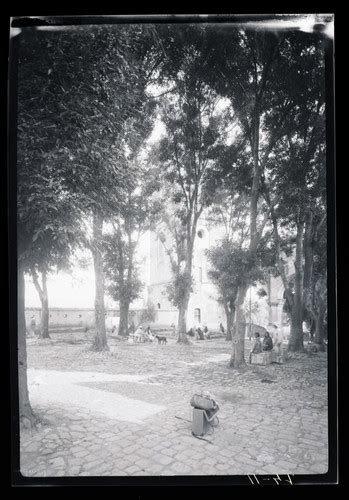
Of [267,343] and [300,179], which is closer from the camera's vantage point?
[300,179]

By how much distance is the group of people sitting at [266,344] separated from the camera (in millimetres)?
5863

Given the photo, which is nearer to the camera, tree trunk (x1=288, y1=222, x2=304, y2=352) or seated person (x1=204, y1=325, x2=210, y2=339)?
tree trunk (x1=288, y1=222, x2=304, y2=352)

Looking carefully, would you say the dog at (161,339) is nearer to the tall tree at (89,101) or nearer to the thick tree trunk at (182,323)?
the thick tree trunk at (182,323)

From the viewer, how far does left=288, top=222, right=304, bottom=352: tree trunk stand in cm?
546

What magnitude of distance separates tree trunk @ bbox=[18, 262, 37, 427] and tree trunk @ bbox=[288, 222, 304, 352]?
4.44m

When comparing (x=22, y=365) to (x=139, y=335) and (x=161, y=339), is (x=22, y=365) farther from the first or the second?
(x=161, y=339)

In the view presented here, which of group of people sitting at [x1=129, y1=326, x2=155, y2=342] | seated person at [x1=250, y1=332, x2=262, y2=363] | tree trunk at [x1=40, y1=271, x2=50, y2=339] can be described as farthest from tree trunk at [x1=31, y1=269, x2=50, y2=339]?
seated person at [x1=250, y1=332, x2=262, y2=363]

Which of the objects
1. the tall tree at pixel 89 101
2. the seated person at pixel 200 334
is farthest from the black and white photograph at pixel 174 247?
the seated person at pixel 200 334

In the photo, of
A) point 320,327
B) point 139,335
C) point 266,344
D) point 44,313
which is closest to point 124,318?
point 139,335

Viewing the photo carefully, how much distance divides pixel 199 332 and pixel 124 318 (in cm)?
147

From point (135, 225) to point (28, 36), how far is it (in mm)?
3027

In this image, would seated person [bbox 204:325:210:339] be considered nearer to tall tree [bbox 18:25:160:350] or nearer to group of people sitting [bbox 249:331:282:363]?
group of people sitting [bbox 249:331:282:363]

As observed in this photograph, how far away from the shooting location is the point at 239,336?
602 centimetres
